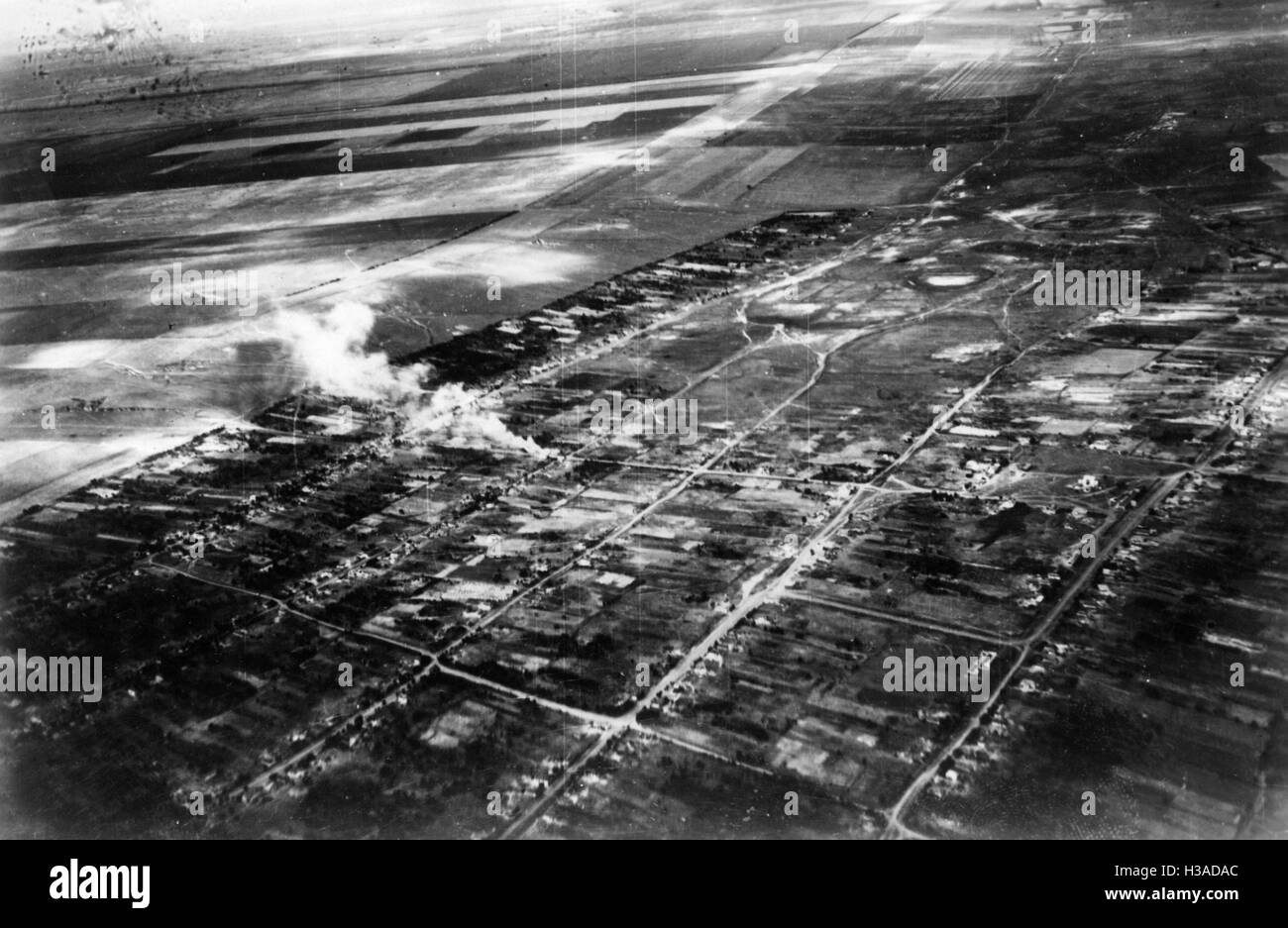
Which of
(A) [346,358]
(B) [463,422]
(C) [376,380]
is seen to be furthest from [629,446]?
(A) [346,358]

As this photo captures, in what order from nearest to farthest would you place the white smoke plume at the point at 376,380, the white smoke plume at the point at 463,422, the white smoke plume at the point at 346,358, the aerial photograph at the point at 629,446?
1. the aerial photograph at the point at 629,446
2. the white smoke plume at the point at 463,422
3. the white smoke plume at the point at 376,380
4. the white smoke plume at the point at 346,358

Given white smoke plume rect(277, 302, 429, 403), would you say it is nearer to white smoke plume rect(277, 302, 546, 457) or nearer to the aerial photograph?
white smoke plume rect(277, 302, 546, 457)

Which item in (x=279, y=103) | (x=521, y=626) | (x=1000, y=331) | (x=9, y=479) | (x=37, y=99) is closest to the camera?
(x=521, y=626)

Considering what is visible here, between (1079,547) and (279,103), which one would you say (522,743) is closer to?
(1079,547)

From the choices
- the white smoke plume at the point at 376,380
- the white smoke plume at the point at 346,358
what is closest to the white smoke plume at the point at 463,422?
the white smoke plume at the point at 376,380

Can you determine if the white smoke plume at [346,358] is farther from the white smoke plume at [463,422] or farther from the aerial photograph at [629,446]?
the white smoke plume at [463,422]

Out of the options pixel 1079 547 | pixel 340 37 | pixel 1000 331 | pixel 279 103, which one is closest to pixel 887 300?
pixel 1000 331

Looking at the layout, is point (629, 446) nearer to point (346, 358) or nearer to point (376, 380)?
point (376, 380)
